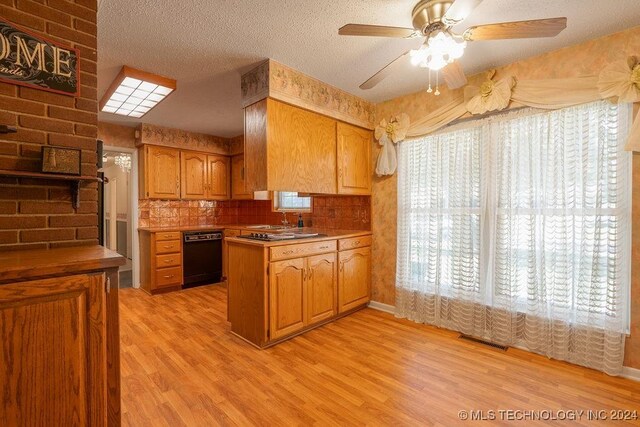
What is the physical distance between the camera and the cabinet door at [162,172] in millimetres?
4199

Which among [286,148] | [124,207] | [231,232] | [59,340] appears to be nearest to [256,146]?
[286,148]

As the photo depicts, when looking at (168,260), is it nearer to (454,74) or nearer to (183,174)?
(183,174)

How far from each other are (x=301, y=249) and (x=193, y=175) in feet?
9.44

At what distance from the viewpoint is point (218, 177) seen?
16.5 feet

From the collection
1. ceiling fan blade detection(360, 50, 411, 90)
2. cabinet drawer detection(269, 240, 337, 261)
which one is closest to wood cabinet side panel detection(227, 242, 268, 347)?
cabinet drawer detection(269, 240, 337, 261)

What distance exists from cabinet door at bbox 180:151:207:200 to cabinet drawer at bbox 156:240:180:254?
78 cm

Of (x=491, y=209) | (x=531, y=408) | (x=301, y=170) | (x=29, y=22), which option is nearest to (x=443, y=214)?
(x=491, y=209)

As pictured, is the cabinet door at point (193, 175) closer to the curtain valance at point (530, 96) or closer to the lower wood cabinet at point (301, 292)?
the lower wood cabinet at point (301, 292)

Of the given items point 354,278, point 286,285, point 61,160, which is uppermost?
point 61,160

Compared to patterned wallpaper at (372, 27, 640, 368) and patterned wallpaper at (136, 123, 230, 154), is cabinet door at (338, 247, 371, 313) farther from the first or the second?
patterned wallpaper at (136, 123, 230, 154)

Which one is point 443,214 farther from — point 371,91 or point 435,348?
point 371,91

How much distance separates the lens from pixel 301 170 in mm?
2771

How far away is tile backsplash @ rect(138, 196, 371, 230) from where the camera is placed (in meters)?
3.69

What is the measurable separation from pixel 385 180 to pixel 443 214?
0.78 m
